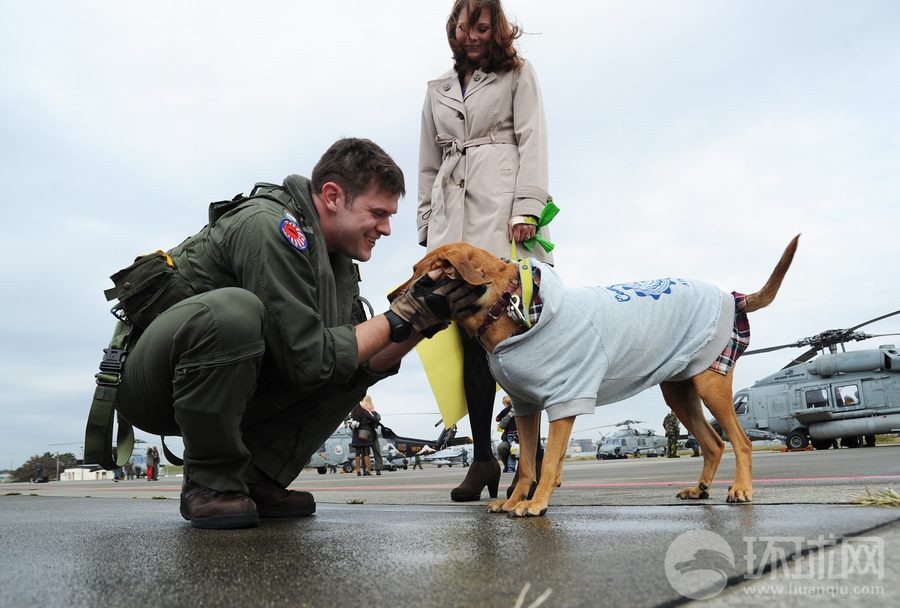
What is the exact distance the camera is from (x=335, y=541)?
1.75 metres

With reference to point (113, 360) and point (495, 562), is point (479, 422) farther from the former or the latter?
point (495, 562)

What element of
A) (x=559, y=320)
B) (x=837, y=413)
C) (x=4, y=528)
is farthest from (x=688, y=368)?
(x=837, y=413)

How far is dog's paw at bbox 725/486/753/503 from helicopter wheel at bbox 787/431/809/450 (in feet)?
62.9

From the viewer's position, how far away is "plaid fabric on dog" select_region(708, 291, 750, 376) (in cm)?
291

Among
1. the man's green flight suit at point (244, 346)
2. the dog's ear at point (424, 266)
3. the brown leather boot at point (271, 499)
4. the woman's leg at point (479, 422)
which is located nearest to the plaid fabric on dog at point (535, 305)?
the dog's ear at point (424, 266)

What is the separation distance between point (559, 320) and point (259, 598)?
5.74ft

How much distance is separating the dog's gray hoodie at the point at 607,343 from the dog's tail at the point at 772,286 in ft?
0.39

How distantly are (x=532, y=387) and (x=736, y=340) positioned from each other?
44.7 inches

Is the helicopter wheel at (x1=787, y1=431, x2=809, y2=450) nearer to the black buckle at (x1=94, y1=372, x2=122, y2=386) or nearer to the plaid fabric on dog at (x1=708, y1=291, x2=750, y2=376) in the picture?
the plaid fabric on dog at (x1=708, y1=291, x2=750, y2=376)

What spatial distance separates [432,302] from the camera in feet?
8.11

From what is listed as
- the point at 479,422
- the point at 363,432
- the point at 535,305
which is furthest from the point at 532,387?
the point at 363,432

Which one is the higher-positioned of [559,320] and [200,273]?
[200,273]

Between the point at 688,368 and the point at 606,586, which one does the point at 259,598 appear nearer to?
the point at 606,586
